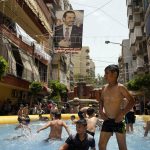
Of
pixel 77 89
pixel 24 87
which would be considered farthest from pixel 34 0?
pixel 77 89

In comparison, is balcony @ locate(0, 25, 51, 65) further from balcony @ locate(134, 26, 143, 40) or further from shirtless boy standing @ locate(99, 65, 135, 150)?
shirtless boy standing @ locate(99, 65, 135, 150)

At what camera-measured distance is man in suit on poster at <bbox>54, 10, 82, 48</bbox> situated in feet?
102

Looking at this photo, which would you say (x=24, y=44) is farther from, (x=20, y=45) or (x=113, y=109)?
(x=113, y=109)

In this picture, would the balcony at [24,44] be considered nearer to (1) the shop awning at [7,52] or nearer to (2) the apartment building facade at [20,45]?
(2) the apartment building facade at [20,45]

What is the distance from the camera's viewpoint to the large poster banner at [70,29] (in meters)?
31.0

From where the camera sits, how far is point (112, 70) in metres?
5.48

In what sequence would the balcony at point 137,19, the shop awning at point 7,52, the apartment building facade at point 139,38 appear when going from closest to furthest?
the shop awning at point 7,52
the apartment building facade at point 139,38
the balcony at point 137,19

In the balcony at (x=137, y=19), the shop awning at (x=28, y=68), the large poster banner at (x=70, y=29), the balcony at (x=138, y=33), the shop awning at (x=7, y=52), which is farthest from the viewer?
the balcony at (x=137, y=19)

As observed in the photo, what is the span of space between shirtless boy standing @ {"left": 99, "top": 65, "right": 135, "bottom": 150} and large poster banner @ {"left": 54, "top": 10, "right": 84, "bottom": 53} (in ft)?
84.7

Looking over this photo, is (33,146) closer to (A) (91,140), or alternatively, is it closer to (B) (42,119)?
(A) (91,140)

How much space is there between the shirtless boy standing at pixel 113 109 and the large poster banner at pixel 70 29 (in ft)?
84.7

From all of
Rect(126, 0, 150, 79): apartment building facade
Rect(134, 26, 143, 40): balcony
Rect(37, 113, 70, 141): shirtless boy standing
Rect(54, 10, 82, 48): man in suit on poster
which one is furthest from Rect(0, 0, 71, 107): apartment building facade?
Rect(134, 26, 143, 40): balcony

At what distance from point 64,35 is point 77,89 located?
69.3 ft

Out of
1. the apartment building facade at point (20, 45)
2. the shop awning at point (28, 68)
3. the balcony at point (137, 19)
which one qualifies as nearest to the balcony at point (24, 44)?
the apartment building facade at point (20, 45)
